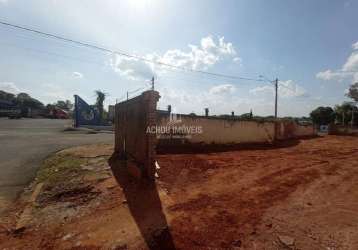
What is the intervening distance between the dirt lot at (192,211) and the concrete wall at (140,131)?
0.59 m

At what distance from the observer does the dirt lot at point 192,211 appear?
10.9 ft

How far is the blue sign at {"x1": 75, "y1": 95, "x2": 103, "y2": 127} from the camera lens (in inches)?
882

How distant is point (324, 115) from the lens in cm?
4566

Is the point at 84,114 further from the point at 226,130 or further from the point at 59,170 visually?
the point at 59,170

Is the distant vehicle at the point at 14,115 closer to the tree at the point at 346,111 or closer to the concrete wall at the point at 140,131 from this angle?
the concrete wall at the point at 140,131

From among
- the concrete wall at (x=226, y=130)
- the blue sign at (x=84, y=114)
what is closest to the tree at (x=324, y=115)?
the concrete wall at (x=226, y=130)

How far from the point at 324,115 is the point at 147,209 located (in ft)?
167

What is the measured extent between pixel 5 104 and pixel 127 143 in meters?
59.0

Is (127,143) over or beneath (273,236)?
over

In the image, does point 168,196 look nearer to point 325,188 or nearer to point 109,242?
point 109,242

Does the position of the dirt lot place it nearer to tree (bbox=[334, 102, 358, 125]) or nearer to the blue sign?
the blue sign

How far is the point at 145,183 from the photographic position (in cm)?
569

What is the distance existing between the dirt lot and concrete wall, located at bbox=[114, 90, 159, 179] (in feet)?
1.93

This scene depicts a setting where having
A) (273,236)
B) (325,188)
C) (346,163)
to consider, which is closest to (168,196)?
(273,236)
